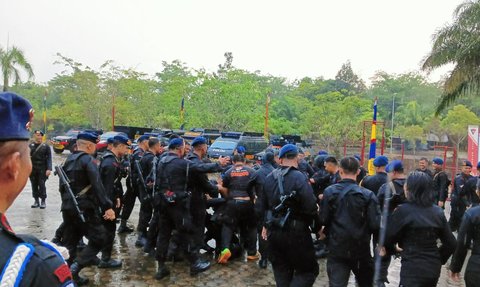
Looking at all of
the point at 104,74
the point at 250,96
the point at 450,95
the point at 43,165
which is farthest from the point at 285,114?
the point at 43,165

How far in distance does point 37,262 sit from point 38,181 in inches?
417

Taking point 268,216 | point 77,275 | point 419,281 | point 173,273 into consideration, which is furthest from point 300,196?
point 77,275

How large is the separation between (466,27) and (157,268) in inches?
558

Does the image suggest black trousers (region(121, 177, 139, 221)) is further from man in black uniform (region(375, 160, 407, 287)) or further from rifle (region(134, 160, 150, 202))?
man in black uniform (region(375, 160, 407, 287))

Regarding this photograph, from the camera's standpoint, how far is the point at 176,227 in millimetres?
6359

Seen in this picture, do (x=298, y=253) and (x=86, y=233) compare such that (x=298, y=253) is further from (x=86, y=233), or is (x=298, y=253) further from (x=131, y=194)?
(x=131, y=194)

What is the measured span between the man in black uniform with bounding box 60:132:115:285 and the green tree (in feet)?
118

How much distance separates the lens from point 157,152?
27.3 ft

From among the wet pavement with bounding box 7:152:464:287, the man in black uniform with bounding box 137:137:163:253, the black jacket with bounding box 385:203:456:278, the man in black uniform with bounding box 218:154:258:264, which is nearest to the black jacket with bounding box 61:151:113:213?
the wet pavement with bounding box 7:152:464:287

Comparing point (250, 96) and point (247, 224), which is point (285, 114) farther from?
point (247, 224)

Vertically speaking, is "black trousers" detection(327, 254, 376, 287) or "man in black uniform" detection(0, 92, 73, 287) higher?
"man in black uniform" detection(0, 92, 73, 287)

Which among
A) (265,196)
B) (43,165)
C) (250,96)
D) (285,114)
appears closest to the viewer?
(265,196)

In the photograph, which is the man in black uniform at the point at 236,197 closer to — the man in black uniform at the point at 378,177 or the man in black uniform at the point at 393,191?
the man in black uniform at the point at 378,177

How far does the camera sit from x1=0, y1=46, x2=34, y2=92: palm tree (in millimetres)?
28906
